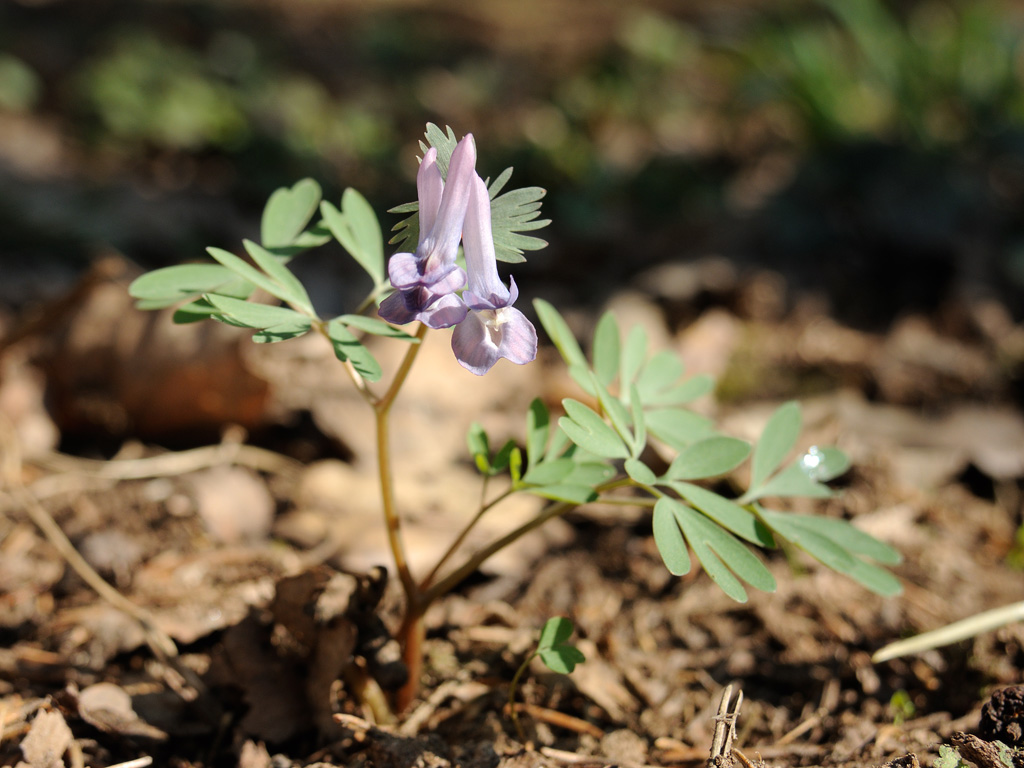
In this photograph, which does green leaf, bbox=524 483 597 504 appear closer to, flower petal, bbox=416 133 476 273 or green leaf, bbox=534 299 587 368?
green leaf, bbox=534 299 587 368

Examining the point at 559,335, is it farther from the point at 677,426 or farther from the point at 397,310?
the point at 397,310

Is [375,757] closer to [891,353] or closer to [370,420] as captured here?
[370,420]

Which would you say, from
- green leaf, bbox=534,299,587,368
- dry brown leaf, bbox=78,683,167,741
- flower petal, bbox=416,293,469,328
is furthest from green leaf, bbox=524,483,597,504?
dry brown leaf, bbox=78,683,167,741

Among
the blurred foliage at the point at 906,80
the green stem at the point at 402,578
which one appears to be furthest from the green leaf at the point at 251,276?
the blurred foliage at the point at 906,80

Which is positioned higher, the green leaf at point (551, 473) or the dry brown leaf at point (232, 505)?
the green leaf at point (551, 473)

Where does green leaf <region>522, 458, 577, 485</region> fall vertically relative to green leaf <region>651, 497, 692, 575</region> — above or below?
above

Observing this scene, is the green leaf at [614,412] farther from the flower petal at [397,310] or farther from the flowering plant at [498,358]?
the flower petal at [397,310]
